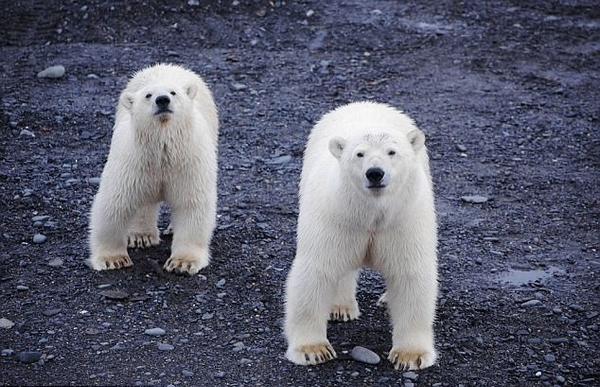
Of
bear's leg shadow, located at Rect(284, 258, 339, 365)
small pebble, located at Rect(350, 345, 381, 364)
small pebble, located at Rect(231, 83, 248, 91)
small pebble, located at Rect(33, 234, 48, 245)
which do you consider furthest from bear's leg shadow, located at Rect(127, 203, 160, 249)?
small pebble, located at Rect(231, 83, 248, 91)

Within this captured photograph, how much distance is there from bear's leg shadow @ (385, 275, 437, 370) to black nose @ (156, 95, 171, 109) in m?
1.49

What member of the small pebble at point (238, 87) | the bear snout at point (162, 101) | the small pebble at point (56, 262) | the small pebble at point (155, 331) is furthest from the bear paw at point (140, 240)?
the small pebble at point (238, 87)

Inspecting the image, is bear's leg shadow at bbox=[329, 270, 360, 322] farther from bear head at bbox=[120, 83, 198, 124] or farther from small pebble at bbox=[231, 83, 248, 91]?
small pebble at bbox=[231, 83, 248, 91]

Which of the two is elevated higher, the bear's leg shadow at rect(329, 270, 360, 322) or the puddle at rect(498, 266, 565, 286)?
the bear's leg shadow at rect(329, 270, 360, 322)

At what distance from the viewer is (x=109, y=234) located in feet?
16.9

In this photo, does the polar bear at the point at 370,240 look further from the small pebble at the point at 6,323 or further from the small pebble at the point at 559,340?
the small pebble at the point at 6,323

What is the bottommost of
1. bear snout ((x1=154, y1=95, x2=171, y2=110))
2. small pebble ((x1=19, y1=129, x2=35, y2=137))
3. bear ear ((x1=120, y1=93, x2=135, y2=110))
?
small pebble ((x1=19, y1=129, x2=35, y2=137))

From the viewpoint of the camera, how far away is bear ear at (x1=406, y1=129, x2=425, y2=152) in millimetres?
4148

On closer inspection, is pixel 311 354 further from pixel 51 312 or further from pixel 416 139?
pixel 51 312

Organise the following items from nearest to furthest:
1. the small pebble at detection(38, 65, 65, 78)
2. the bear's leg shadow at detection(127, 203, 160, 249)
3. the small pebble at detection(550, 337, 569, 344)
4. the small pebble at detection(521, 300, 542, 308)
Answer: the small pebble at detection(550, 337, 569, 344), the small pebble at detection(521, 300, 542, 308), the bear's leg shadow at detection(127, 203, 160, 249), the small pebble at detection(38, 65, 65, 78)

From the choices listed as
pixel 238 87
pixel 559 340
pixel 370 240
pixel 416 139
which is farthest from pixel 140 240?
→ pixel 238 87

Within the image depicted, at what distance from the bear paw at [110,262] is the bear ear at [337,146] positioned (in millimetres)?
1601

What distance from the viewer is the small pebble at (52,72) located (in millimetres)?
8322

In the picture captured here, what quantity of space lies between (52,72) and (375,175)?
202 inches
